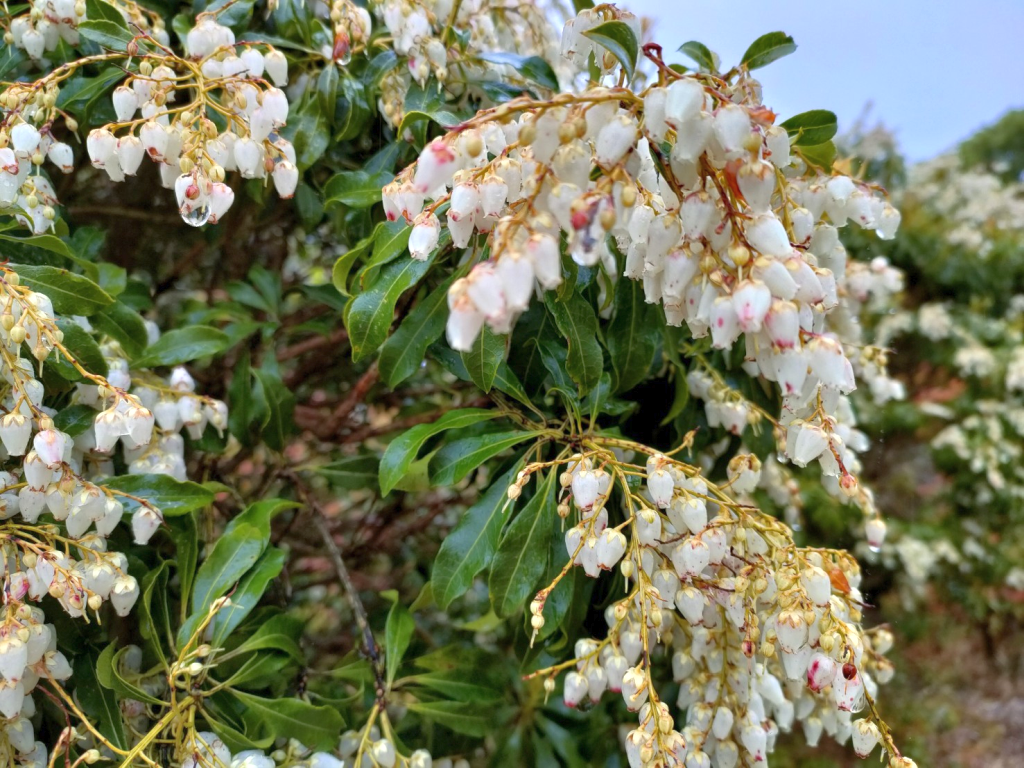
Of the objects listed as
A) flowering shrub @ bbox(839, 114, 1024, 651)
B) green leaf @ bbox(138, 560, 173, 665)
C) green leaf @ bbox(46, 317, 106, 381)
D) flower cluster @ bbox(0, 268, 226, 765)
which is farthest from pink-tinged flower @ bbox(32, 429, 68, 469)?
flowering shrub @ bbox(839, 114, 1024, 651)

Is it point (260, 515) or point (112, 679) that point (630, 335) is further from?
point (112, 679)

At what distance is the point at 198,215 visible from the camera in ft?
2.88

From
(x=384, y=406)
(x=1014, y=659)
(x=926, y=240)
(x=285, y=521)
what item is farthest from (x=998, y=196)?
(x=285, y=521)

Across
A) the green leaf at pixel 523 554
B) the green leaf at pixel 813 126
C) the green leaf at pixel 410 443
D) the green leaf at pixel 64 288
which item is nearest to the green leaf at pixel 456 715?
the green leaf at pixel 523 554

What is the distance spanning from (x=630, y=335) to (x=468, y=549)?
0.37m

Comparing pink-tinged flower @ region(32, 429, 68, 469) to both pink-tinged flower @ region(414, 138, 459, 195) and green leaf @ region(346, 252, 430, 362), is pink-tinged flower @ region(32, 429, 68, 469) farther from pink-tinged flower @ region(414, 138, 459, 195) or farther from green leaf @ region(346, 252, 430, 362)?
pink-tinged flower @ region(414, 138, 459, 195)

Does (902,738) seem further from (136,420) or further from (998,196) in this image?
(998,196)

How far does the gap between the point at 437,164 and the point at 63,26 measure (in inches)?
33.0

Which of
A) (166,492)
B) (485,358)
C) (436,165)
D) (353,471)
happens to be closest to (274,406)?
(353,471)

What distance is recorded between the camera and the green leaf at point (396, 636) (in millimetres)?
1118

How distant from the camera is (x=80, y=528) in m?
0.89

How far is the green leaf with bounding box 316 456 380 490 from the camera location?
1.31 m

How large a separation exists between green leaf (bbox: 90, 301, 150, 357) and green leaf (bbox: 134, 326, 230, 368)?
0.06 feet

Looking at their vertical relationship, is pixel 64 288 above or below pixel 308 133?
below
